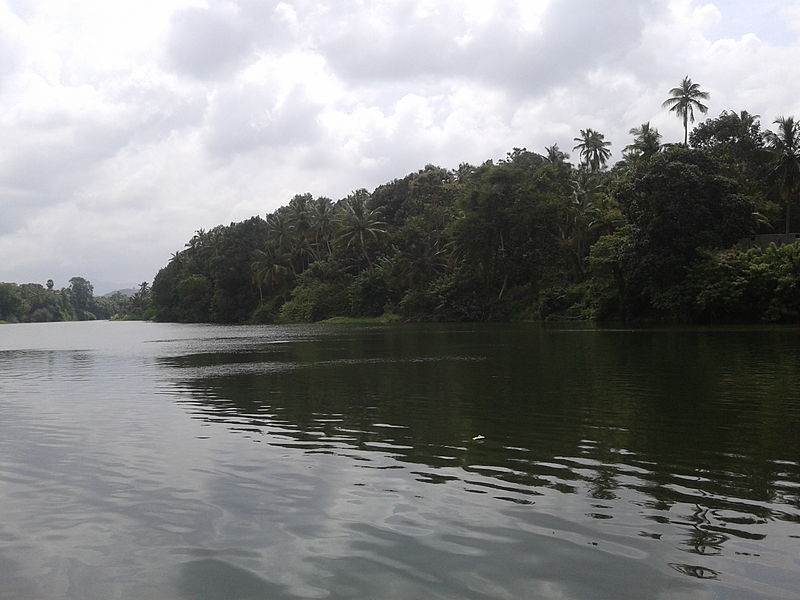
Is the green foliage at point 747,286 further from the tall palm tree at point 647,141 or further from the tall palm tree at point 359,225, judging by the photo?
the tall palm tree at point 359,225

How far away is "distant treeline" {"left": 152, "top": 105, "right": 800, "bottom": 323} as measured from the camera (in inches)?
2014

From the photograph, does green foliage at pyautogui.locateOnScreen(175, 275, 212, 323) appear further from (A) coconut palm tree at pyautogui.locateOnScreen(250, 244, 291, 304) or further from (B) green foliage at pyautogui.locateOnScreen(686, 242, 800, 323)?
(B) green foliage at pyautogui.locateOnScreen(686, 242, 800, 323)

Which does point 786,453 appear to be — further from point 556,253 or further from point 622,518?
point 556,253

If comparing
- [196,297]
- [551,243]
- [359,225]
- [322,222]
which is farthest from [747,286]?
[196,297]

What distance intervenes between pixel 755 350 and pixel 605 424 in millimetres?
17300

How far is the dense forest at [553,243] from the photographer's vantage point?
51156mm

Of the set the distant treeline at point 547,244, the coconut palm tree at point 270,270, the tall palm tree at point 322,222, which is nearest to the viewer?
the distant treeline at point 547,244

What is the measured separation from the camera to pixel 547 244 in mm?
74375

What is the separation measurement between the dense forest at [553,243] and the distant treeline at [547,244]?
15 centimetres

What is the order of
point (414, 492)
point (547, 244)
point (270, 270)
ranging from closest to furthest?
point (414, 492) < point (547, 244) < point (270, 270)

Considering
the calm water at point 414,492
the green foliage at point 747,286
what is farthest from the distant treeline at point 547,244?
the calm water at point 414,492

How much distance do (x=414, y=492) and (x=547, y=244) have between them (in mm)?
68646

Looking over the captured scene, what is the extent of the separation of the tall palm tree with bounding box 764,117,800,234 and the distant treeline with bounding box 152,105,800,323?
0.41 feet

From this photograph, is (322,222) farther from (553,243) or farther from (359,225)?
(553,243)
